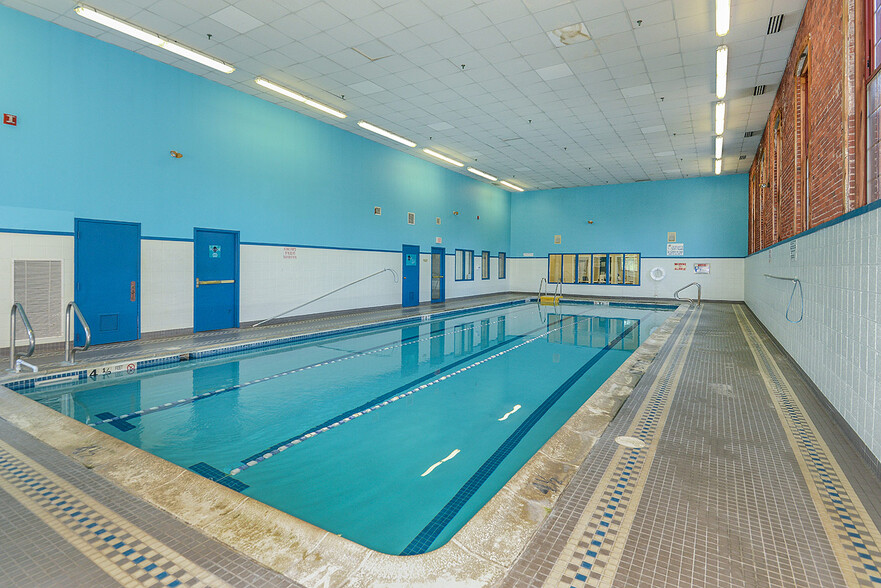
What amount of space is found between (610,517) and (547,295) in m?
14.4

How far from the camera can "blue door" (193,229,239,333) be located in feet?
23.7

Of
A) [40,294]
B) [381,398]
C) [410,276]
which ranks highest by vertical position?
[410,276]

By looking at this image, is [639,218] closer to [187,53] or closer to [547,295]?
[547,295]

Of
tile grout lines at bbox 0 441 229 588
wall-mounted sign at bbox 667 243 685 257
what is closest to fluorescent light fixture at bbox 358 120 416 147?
tile grout lines at bbox 0 441 229 588

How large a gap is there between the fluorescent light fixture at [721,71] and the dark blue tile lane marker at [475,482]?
5060mm

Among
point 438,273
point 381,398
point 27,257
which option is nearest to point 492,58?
point 381,398

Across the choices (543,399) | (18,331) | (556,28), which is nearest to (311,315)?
(18,331)

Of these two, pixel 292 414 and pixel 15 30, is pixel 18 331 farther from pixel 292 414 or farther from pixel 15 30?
pixel 292 414

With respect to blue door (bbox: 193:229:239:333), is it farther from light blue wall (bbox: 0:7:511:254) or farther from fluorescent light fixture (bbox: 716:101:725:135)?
fluorescent light fixture (bbox: 716:101:725:135)

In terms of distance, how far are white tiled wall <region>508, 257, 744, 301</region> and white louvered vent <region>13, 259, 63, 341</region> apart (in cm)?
1464

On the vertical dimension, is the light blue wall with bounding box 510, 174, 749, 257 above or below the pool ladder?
above

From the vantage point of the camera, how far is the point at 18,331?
213 inches

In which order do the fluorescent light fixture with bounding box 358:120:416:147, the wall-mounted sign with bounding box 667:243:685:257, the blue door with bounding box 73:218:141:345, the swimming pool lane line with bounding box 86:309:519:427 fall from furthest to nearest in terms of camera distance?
1. the wall-mounted sign with bounding box 667:243:685:257
2. the fluorescent light fixture with bounding box 358:120:416:147
3. the blue door with bounding box 73:218:141:345
4. the swimming pool lane line with bounding box 86:309:519:427

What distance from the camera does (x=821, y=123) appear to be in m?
4.44
